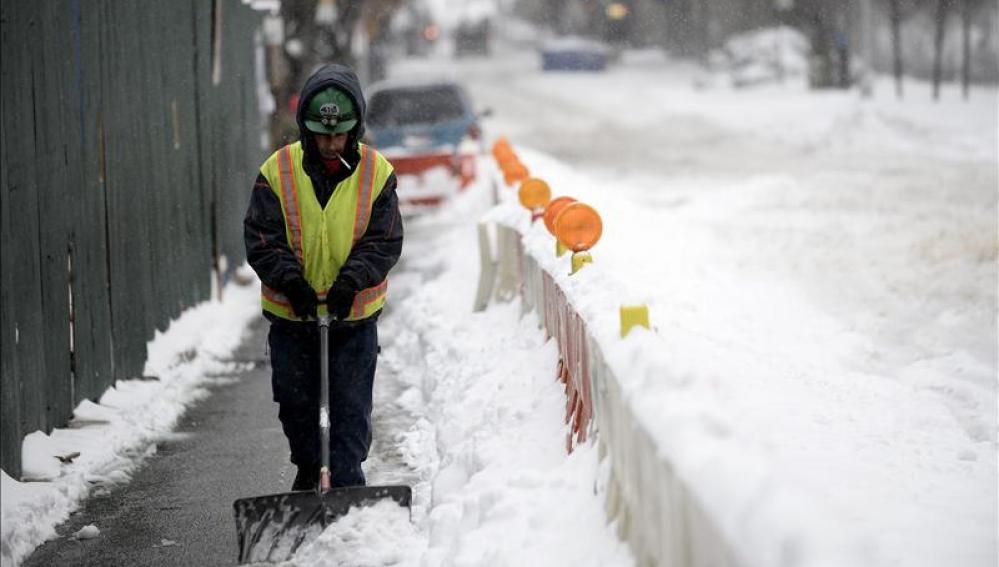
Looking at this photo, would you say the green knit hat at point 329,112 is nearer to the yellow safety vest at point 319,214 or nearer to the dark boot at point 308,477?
the yellow safety vest at point 319,214

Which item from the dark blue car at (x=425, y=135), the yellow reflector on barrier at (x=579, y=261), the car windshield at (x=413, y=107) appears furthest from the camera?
the car windshield at (x=413, y=107)

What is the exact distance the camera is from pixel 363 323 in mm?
6000

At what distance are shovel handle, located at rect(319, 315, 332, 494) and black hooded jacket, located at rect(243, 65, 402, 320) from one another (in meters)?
0.20

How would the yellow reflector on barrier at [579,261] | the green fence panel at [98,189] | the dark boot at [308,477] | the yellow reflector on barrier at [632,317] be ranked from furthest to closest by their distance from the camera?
the yellow reflector on barrier at [579,261] < the green fence panel at [98,189] < the dark boot at [308,477] < the yellow reflector on barrier at [632,317]

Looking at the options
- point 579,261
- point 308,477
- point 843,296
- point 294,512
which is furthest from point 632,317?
point 843,296

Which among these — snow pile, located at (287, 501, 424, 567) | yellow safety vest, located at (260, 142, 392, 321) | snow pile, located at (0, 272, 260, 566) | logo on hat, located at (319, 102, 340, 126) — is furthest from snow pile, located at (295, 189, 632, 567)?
logo on hat, located at (319, 102, 340, 126)

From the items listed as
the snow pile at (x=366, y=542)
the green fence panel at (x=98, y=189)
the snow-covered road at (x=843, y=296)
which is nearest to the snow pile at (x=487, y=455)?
the snow pile at (x=366, y=542)

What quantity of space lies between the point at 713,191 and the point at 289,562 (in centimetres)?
1620

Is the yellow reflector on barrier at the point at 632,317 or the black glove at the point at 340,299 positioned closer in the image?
the yellow reflector on barrier at the point at 632,317

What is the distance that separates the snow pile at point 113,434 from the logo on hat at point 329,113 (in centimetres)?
201

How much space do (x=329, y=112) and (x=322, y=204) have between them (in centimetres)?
36

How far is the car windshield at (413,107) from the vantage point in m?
19.5

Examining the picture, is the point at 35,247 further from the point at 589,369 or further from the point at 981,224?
the point at 981,224

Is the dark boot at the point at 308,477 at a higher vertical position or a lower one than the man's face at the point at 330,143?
lower
